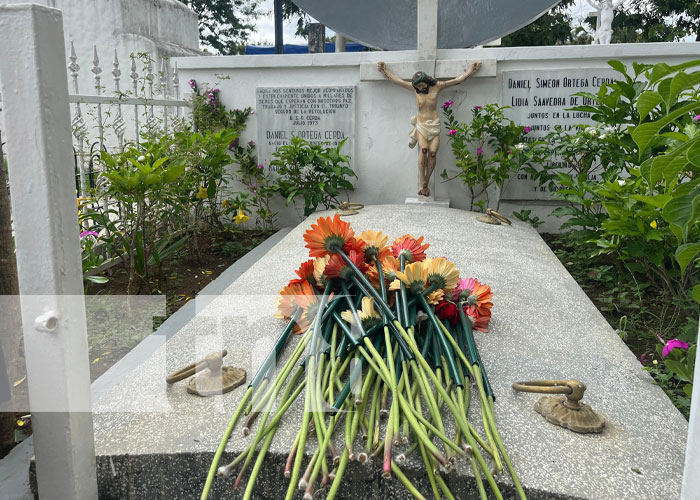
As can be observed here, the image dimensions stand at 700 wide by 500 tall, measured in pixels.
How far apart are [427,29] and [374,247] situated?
3.90 metres

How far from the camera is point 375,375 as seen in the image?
1.51 metres

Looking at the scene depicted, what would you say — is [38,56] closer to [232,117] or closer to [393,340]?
[393,340]

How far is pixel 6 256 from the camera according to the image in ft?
5.58

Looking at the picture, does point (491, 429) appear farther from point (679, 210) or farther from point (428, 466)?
point (679, 210)

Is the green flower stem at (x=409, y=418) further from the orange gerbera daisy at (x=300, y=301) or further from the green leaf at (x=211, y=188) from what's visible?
Result: the green leaf at (x=211, y=188)

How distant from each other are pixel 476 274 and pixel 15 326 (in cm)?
196

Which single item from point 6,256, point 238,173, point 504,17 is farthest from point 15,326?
point 504,17

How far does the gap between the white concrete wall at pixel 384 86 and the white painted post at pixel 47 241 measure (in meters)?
4.65

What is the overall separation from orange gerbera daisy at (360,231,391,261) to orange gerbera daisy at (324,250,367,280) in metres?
0.12

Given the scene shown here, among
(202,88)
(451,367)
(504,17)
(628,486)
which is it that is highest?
(504,17)

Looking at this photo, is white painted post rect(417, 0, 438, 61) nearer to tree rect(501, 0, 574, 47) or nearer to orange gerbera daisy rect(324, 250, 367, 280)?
orange gerbera daisy rect(324, 250, 367, 280)

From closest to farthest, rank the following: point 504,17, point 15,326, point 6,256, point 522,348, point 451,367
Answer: point 451,367 → point 6,256 → point 15,326 → point 522,348 → point 504,17

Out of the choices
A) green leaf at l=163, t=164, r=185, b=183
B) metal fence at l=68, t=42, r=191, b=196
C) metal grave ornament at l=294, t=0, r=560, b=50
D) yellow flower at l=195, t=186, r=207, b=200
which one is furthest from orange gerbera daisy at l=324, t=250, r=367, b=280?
metal grave ornament at l=294, t=0, r=560, b=50

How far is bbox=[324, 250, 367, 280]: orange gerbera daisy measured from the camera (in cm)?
183
